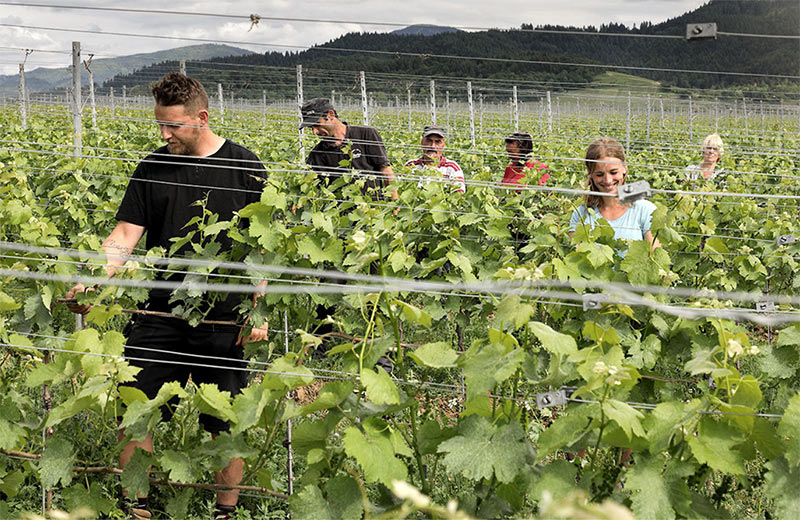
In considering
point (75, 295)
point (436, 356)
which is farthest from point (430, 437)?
point (75, 295)

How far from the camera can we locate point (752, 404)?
190 centimetres

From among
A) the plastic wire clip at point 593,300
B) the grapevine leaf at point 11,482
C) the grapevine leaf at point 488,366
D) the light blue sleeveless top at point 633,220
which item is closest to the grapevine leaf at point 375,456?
the grapevine leaf at point 488,366

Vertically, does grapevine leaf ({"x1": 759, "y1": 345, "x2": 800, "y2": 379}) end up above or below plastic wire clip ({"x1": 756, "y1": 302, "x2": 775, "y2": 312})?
below

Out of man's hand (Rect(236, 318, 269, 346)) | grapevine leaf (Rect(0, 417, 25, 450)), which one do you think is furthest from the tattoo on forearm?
grapevine leaf (Rect(0, 417, 25, 450))

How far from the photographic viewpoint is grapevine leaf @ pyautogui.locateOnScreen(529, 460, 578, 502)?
1911 millimetres

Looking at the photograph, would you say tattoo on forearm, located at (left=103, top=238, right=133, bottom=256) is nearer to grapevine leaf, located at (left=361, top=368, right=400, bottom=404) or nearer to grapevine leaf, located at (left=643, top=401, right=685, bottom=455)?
grapevine leaf, located at (left=361, top=368, right=400, bottom=404)

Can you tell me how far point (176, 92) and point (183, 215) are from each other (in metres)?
0.45

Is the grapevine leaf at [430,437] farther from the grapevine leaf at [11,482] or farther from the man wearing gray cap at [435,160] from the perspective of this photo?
the man wearing gray cap at [435,160]

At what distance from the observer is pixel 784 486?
186cm

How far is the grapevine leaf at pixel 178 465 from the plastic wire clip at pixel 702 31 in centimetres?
248

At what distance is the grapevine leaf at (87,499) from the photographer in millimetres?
2420

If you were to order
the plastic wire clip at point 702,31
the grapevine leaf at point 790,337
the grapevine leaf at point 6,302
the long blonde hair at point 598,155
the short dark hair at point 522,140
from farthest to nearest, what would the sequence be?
the short dark hair at point 522,140, the long blonde hair at point 598,155, the plastic wire clip at point 702,31, the grapevine leaf at point 6,302, the grapevine leaf at point 790,337

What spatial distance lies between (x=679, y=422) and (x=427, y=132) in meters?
4.84

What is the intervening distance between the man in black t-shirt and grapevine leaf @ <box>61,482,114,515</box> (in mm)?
532
